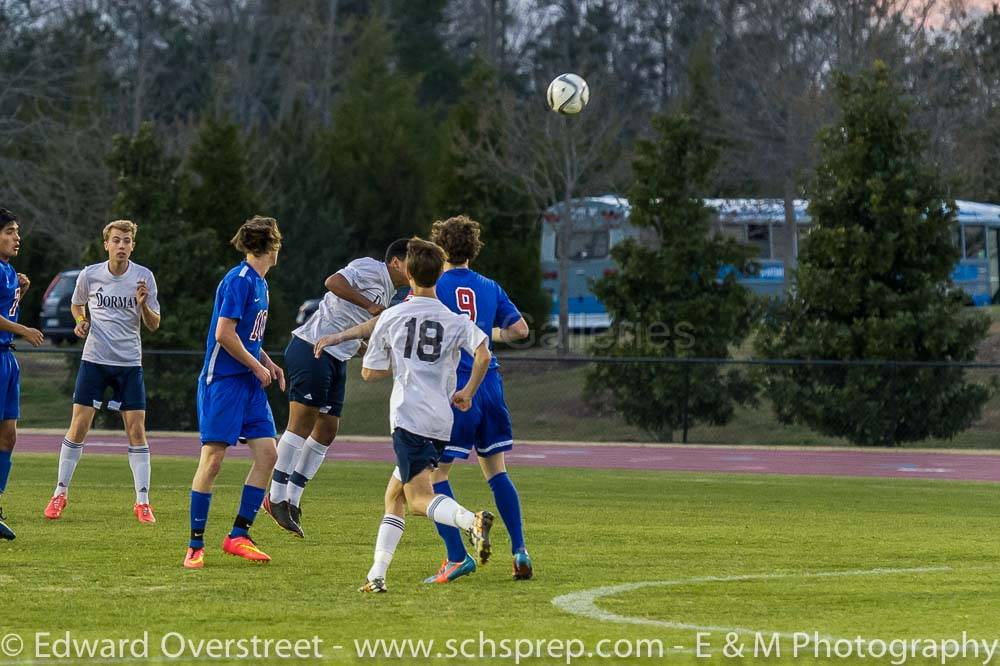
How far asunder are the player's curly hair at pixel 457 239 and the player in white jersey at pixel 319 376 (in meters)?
2.09

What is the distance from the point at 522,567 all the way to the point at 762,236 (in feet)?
125

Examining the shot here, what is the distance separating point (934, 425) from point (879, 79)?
17.3 feet

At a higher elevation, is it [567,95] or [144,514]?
[567,95]

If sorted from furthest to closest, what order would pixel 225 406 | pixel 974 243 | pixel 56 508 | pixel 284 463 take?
pixel 974 243, pixel 56 508, pixel 284 463, pixel 225 406

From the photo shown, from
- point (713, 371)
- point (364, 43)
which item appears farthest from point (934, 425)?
point (364, 43)

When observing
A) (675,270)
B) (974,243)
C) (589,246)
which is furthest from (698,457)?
(974,243)

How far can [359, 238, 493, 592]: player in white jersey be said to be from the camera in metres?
8.22

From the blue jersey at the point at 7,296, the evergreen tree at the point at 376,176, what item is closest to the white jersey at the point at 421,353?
Answer: the blue jersey at the point at 7,296

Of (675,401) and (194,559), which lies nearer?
(194,559)

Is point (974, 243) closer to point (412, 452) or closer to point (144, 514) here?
point (144, 514)

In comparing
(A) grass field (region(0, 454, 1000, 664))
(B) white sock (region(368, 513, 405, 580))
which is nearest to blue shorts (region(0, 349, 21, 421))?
(A) grass field (region(0, 454, 1000, 664))

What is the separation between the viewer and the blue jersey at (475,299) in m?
8.97

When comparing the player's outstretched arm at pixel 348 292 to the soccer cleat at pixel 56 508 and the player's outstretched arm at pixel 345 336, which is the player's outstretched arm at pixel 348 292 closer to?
the player's outstretched arm at pixel 345 336

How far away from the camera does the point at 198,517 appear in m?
9.38
